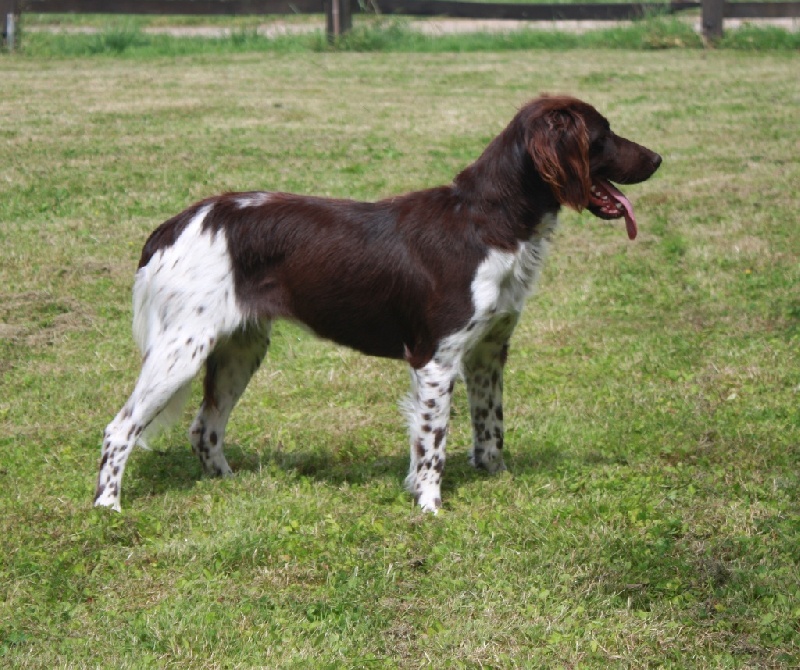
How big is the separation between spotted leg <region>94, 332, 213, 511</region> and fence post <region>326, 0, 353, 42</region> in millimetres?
16321

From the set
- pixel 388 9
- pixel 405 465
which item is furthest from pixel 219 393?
pixel 388 9

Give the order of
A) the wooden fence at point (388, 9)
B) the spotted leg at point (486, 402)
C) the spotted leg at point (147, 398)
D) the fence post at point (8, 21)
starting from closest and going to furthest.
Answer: the spotted leg at point (147, 398) < the spotted leg at point (486, 402) < the fence post at point (8, 21) < the wooden fence at point (388, 9)

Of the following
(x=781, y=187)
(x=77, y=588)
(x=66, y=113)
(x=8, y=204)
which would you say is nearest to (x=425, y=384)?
(x=77, y=588)

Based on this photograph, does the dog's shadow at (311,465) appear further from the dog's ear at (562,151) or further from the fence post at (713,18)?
A: the fence post at (713,18)

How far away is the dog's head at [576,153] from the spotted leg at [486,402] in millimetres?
804

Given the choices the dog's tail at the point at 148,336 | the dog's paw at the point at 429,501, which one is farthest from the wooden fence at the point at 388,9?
the dog's paw at the point at 429,501

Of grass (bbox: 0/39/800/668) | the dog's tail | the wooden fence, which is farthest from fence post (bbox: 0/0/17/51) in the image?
the dog's tail

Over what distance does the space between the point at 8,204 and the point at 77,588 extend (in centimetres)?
677

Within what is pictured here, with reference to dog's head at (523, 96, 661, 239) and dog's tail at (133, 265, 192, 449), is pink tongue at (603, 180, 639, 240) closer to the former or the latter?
dog's head at (523, 96, 661, 239)

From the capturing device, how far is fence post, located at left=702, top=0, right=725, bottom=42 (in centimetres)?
2064

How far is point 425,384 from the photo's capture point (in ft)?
17.2

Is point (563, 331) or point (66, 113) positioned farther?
point (66, 113)

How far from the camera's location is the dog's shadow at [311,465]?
5.65 metres

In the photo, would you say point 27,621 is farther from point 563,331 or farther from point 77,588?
point 563,331
